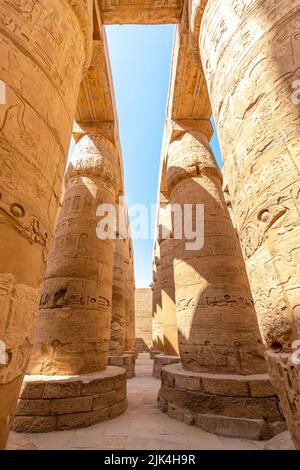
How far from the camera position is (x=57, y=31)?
2.33 metres

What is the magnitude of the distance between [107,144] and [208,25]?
4167 mm

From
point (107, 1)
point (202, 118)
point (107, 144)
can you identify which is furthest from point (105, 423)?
point (107, 1)

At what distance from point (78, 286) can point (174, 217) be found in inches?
102

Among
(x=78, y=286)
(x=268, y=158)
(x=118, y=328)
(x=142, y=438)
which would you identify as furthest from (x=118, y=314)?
(x=268, y=158)

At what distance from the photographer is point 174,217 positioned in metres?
5.37

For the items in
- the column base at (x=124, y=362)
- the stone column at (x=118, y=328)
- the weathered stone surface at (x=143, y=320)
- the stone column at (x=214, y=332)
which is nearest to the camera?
the stone column at (x=214, y=332)

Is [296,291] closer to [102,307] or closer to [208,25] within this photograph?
[208,25]

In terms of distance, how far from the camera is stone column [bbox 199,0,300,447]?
1.42m

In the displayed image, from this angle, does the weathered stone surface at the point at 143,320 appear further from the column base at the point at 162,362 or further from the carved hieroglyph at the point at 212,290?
the carved hieroglyph at the point at 212,290

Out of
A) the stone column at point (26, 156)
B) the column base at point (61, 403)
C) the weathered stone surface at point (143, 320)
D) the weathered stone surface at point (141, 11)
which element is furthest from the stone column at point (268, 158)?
the weathered stone surface at point (143, 320)

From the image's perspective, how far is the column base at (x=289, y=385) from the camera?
1.29 meters

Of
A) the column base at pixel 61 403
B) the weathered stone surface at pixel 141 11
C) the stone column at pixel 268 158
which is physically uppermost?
the weathered stone surface at pixel 141 11

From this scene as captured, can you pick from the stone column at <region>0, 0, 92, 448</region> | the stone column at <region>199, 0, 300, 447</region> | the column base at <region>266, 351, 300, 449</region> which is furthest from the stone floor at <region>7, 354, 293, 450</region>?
the stone column at <region>199, 0, 300, 447</region>

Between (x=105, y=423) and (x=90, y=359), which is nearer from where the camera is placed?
(x=105, y=423)
